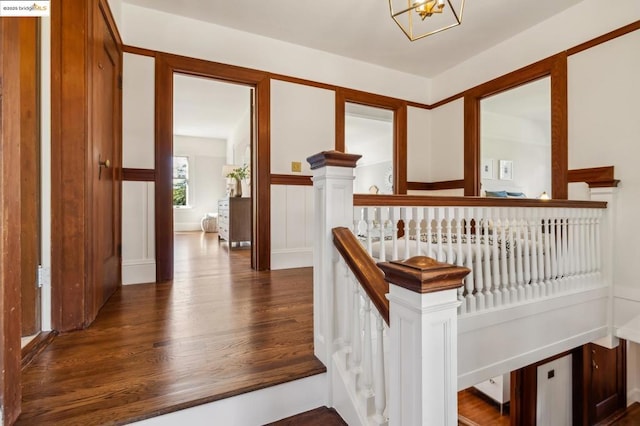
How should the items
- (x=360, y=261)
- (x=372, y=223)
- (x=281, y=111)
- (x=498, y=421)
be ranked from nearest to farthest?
(x=360, y=261)
(x=372, y=223)
(x=281, y=111)
(x=498, y=421)

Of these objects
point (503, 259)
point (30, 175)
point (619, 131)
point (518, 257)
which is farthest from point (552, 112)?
point (30, 175)

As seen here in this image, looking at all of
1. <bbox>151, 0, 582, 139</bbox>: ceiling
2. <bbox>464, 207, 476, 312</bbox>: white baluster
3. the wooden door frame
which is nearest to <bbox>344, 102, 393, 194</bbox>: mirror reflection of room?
<bbox>151, 0, 582, 139</bbox>: ceiling

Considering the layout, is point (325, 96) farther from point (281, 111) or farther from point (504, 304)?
point (504, 304)

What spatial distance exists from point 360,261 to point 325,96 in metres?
2.83

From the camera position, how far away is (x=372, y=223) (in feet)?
5.00

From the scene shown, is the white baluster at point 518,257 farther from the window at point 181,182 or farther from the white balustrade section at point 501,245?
the window at point 181,182

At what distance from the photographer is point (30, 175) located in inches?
59.2

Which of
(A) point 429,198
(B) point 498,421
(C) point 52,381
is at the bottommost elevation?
(B) point 498,421

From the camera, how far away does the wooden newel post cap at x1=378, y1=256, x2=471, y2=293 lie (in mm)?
750

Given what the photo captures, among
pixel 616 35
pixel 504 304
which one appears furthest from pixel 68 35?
pixel 616 35

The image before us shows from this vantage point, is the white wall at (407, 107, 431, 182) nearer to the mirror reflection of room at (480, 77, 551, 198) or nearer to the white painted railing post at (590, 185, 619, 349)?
the mirror reflection of room at (480, 77, 551, 198)

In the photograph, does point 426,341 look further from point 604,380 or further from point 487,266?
point 604,380

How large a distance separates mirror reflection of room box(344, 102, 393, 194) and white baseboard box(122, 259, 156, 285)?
4553 mm

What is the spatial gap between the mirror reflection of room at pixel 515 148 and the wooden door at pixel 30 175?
18.3 feet
